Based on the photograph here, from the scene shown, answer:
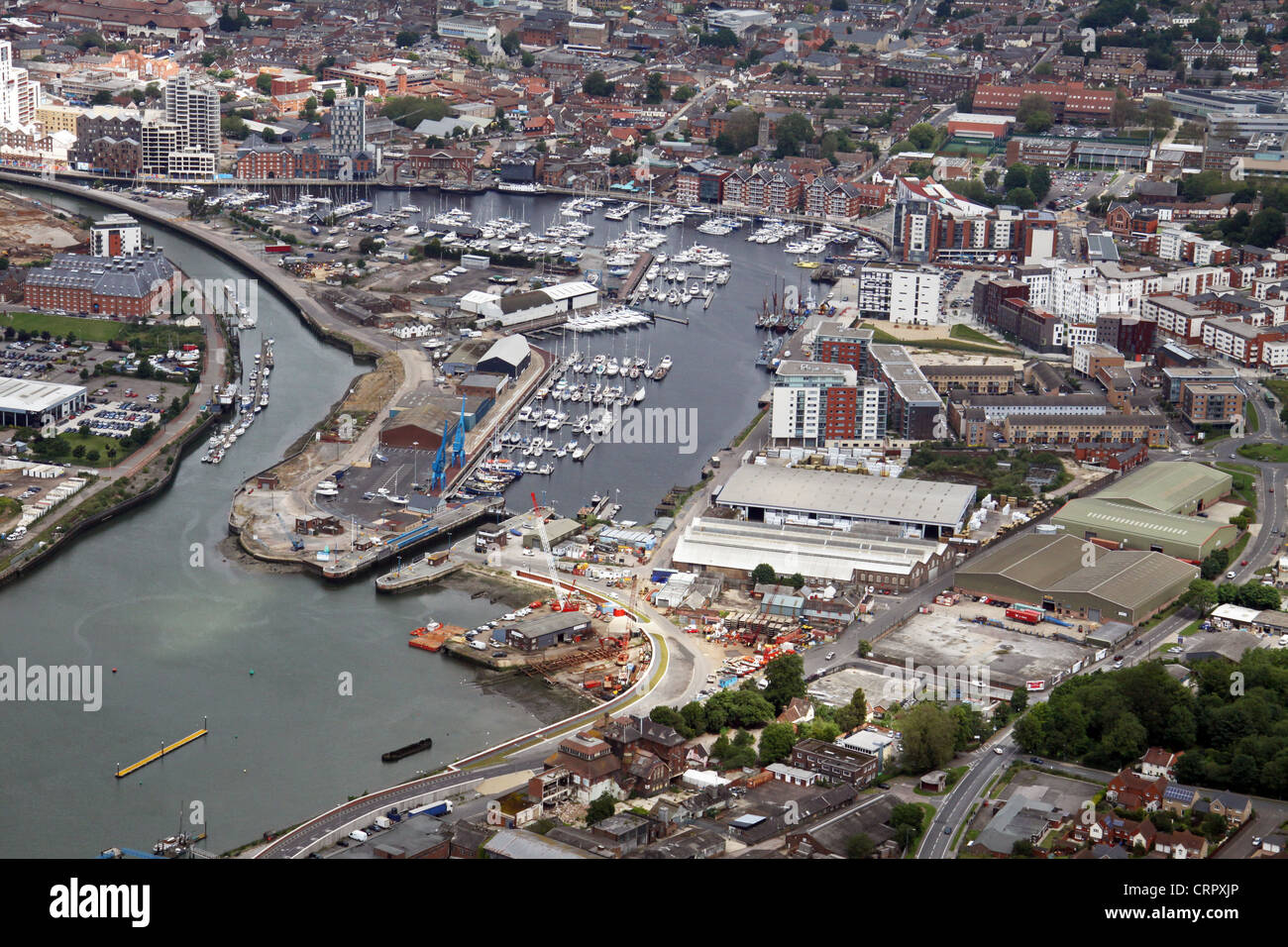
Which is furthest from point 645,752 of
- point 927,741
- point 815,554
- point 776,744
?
point 815,554

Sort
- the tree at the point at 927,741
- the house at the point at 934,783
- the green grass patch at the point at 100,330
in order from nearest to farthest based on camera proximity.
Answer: the house at the point at 934,783 < the tree at the point at 927,741 < the green grass patch at the point at 100,330

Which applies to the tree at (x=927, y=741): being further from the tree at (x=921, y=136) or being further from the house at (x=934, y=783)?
the tree at (x=921, y=136)

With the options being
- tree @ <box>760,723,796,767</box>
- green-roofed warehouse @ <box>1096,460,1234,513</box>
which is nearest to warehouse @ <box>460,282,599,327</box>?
green-roofed warehouse @ <box>1096,460,1234,513</box>

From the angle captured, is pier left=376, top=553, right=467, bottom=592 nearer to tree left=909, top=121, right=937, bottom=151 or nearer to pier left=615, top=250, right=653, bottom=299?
pier left=615, top=250, right=653, bottom=299

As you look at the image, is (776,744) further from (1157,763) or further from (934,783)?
(1157,763)

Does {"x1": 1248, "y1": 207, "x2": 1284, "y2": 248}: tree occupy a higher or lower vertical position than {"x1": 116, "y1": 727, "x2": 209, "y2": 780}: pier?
higher
